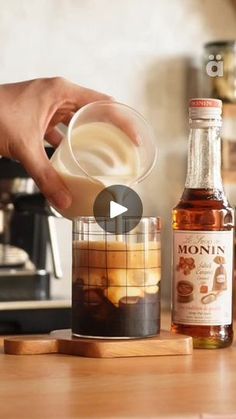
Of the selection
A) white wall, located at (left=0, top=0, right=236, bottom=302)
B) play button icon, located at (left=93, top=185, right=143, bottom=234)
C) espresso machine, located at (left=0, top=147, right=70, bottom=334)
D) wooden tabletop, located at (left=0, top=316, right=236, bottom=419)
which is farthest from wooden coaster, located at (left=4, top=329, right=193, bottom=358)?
white wall, located at (left=0, top=0, right=236, bottom=302)

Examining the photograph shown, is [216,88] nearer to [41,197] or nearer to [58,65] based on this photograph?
[58,65]

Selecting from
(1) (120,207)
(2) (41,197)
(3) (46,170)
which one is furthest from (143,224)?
(2) (41,197)

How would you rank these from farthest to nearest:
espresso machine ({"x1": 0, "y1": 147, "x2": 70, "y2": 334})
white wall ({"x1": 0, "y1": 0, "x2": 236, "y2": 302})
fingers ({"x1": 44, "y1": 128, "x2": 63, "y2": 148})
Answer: white wall ({"x1": 0, "y1": 0, "x2": 236, "y2": 302}), espresso machine ({"x1": 0, "y1": 147, "x2": 70, "y2": 334}), fingers ({"x1": 44, "y1": 128, "x2": 63, "y2": 148})

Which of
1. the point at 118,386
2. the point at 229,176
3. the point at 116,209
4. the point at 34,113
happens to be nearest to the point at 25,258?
the point at 229,176

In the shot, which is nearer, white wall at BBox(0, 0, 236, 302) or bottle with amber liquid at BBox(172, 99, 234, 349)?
bottle with amber liquid at BBox(172, 99, 234, 349)

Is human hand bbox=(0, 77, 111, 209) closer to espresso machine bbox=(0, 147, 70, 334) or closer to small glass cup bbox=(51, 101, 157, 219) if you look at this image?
small glass cup bbox=(51, 101, 157, 219)

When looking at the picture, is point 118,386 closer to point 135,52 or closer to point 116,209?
point 116,209

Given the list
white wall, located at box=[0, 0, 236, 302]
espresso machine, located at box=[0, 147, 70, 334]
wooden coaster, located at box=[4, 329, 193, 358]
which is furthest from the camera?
white wall, located at box=[0, 0, 236, 302]

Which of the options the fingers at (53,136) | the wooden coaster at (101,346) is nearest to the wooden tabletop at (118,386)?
the wooden coaster at (101,346)
